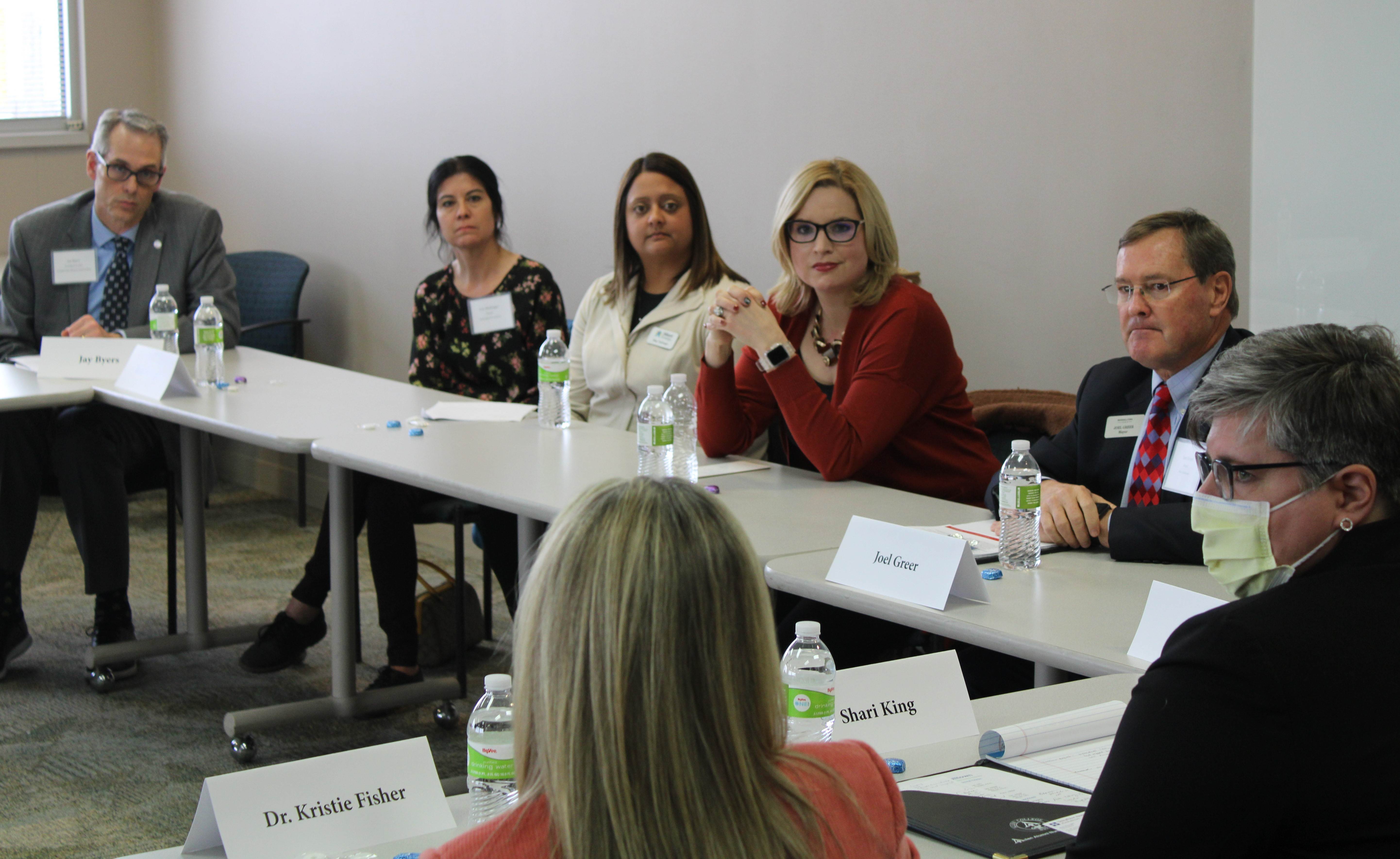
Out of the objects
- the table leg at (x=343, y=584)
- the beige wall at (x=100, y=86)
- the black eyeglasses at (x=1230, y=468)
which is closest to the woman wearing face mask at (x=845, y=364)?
the table leg at (x=343, y=584)

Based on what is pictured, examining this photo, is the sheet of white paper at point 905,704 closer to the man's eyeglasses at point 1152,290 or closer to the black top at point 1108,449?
the black top at point 1108,449

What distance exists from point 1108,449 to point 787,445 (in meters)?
0.90

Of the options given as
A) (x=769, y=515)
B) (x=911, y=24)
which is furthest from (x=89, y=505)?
(x=911, y=24)

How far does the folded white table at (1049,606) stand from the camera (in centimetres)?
167

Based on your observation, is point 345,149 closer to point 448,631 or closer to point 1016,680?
point 448,631

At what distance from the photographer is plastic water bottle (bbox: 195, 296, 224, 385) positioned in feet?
12.2

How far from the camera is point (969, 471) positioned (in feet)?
9.34

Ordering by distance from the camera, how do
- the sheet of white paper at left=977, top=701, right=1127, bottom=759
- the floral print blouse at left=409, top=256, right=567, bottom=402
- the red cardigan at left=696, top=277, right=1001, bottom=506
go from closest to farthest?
the sheet of white paper at left=977, top=701, right=1127, bottom=759, the red cardigan at left=696, top=277, right=1001, bottom=506, the floral print blouse at left=409, top=256, right=567, bottom=402

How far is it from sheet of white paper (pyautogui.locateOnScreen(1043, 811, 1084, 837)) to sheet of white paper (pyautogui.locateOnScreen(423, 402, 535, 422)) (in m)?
2.23

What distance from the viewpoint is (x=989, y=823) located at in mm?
1233

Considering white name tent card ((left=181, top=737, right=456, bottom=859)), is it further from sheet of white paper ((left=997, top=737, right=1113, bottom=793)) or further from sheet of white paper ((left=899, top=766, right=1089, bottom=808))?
sheet of white paper ((left=997, top=737, right=1113, bottom=793))

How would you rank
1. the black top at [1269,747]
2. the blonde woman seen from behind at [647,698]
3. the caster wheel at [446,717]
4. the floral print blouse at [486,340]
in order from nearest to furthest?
1. the blonde woman seen from behind at [647,698]
2. the black top at [1269,747]
3. the caster wheel at [446,717]
4. the floral print blouse at [486,340]

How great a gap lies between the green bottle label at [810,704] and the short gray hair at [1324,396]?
511 mm

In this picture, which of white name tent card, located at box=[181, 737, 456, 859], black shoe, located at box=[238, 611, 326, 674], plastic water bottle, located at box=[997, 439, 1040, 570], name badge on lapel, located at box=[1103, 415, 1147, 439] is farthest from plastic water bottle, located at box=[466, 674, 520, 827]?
black shoe, located at box=[238, 611, 326, 674]
